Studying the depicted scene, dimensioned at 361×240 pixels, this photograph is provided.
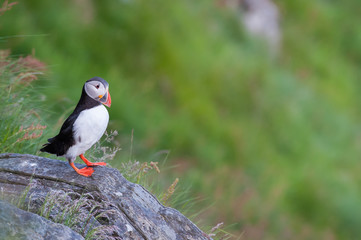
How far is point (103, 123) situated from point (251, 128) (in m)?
7.36

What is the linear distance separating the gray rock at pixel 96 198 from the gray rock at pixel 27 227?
0.14 metres

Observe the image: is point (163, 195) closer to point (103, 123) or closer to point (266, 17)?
point (103, 123)

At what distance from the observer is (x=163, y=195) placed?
170 inches

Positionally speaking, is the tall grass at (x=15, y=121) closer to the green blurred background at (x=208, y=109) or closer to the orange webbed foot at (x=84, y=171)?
the orange webbed foot at (x=84, y=171)

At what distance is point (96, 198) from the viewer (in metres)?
3.49

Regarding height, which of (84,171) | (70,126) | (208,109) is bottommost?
(84,171)

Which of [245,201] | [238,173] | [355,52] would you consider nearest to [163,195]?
[245,201]

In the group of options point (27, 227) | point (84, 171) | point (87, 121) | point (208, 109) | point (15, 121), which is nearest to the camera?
point (27, 227)

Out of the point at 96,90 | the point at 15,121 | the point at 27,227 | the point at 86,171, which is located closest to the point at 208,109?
the point at 15,121

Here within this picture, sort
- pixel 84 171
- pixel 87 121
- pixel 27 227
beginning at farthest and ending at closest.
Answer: pixel 84 171
pixel 87 121
pixel 27 227

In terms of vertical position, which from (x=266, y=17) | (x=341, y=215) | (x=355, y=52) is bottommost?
(x=341, y=215)

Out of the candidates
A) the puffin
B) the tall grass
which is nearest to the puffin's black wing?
the puffin

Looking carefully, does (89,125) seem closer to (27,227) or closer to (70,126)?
(70,126)

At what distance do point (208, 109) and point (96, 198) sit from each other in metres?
6.73
